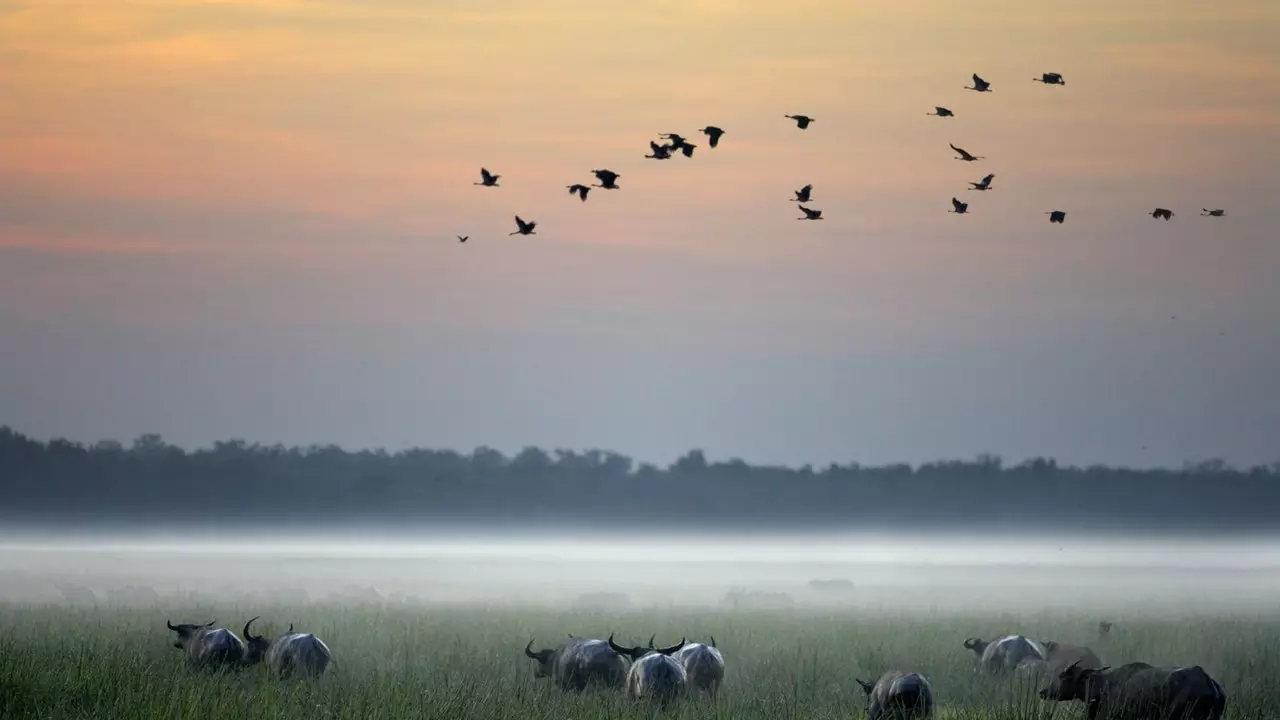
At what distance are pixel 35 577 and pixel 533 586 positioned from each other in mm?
33083

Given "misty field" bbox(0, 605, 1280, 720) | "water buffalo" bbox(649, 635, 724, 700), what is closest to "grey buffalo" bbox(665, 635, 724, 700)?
"water buffalo" bbox(649, 635, 724, 700)

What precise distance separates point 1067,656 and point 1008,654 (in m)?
1.10

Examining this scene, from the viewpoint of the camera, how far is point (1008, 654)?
30.8 m

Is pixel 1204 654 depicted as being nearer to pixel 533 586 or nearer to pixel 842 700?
pixel 842 700

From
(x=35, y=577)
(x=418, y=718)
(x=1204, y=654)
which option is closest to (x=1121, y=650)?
(x=1204, y=654)

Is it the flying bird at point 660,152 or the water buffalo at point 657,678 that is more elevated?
the flying bird at point 660,152

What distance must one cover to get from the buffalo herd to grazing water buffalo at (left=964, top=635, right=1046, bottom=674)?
22 millimetres

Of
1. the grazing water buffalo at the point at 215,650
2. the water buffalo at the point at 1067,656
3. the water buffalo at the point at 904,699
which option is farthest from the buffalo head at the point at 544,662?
the water buffalo at the point at 1067,656

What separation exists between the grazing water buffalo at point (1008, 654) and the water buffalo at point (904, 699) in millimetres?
8126

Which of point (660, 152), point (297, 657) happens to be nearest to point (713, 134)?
point (660, 152)

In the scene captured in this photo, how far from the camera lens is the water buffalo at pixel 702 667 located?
26.7 metres

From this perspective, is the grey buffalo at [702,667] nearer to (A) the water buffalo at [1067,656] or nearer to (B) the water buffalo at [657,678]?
(B) the water buffalo at [657,678]

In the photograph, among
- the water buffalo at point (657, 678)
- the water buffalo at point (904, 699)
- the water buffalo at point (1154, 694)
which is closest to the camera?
the water buffalo at point (1154, 694)

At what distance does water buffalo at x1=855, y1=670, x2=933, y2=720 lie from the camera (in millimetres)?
22625
